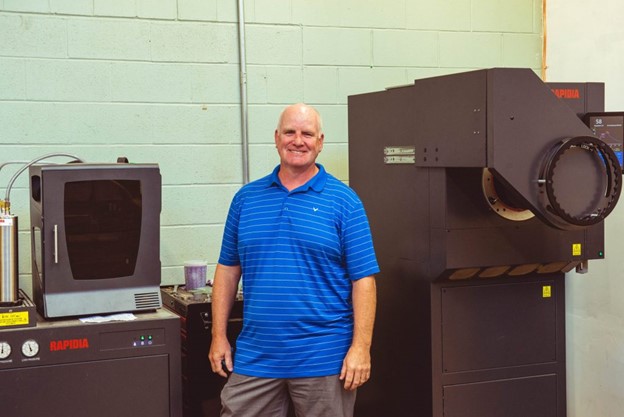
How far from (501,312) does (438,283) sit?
0.26m

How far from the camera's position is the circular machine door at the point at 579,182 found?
242 cm

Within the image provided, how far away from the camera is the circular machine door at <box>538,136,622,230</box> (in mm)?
2420

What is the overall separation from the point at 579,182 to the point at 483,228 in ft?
1.14

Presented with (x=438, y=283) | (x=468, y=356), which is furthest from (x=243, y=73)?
(x=468, y=356)

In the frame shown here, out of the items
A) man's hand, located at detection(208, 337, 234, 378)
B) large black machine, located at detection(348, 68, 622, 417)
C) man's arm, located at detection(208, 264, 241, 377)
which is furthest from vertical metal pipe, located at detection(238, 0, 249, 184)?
man's hand, located at detection(208, 337, 234, 378)

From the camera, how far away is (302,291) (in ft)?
8.02

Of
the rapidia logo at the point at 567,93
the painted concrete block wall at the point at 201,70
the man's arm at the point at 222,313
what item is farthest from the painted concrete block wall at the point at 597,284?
the man's arm at the point at 222,313

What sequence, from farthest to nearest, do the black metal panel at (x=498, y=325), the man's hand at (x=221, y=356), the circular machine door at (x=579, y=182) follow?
the black metal panel at (x=498, y=325), the man's hand at (x=221, y=356), the circular machine door at (x=579, y=182)

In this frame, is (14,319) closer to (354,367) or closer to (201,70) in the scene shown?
(354,367)

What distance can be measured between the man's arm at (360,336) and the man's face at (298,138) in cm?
40

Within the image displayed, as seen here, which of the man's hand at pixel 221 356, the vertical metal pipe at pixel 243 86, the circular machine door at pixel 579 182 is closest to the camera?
the circular machine door at pixel 579 182

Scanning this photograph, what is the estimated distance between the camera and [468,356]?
2775 millimetres

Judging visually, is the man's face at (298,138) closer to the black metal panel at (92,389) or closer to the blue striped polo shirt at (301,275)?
the blue striped polo shirt at (301,275)

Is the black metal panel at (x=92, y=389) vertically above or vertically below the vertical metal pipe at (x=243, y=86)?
below
